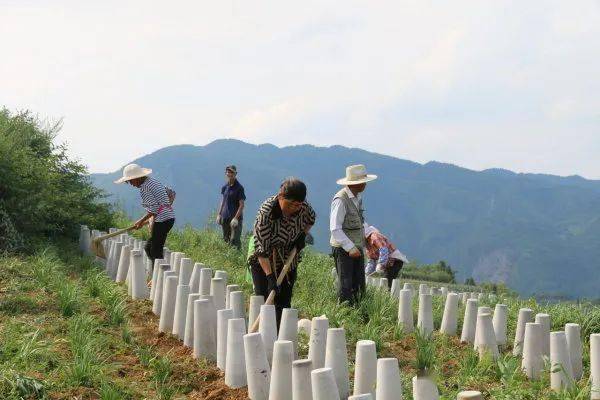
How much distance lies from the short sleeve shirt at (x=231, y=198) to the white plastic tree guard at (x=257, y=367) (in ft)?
25.3

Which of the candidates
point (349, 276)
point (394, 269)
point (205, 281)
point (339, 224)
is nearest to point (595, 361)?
point (349, 276)

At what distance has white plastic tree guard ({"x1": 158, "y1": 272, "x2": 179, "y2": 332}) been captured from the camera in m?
6.07

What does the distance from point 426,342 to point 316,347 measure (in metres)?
0.97

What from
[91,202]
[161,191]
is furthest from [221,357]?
[91,202]

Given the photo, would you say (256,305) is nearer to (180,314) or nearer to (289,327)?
(289,327)

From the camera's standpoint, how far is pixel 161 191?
8.34m

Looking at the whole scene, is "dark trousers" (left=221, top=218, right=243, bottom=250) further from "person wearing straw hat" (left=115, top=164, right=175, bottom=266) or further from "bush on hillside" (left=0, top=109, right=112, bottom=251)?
"person wearing straw hat" (left=115, top=164, right=175, bottom=266)

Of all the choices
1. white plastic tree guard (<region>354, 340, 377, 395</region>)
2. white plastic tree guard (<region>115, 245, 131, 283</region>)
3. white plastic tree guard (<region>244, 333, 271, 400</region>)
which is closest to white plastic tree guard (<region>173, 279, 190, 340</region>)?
white plastic tree guard (<region>244, 333, 271, 400</region>)

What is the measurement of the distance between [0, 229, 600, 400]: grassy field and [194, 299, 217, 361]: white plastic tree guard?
4.9 inches

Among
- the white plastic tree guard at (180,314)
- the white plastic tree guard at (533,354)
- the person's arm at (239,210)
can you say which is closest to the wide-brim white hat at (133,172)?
the white plastic tree guard at (180,314)

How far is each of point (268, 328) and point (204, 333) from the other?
1.87ft

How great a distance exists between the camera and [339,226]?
22.9 feet

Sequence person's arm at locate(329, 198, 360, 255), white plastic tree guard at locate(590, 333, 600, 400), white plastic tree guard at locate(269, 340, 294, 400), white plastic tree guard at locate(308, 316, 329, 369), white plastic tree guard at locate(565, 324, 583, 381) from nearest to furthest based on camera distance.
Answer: white plastic tree guard at locate(269, 340, 294, 400)
white plastic tree guard at locate(308, 316, 329, 369)
white plastic tree guard at locate(590, 333, 600, 400)
white plastic tree guard at locate(565, 324, 583, 381)
person's arm at locate(329, 198, 360, 255)

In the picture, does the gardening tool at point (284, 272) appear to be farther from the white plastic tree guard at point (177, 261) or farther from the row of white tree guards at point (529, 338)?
the white plastic tree guard at point (177, 261)
